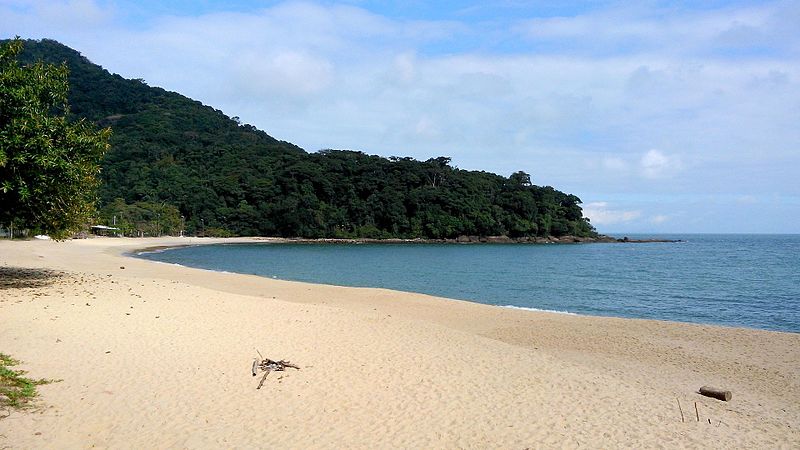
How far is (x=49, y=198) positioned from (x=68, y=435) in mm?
12499

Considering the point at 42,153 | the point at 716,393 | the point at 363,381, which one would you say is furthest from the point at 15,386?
the point at 716,393

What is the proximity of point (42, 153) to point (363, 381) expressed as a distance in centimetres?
1235

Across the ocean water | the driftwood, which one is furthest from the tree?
the ocean water

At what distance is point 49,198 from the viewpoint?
16.0m

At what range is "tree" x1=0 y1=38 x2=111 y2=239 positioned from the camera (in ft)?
48.1

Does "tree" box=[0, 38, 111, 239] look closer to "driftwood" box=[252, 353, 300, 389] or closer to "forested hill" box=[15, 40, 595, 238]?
"driftwood" box=[252, 353, 300, 389]

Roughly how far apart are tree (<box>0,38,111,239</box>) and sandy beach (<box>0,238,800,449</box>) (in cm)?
249

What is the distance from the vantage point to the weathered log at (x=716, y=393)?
9289 mm

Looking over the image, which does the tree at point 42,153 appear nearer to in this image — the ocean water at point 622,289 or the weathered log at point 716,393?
the weathered log at point 716,393

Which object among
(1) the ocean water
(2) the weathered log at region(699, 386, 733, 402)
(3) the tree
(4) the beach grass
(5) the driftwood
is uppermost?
(3) the tree

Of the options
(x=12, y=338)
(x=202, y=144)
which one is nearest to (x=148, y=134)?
(x=202, y=144)

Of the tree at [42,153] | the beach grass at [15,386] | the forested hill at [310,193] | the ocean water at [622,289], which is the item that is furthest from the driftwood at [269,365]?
the forested hill at [310,193]

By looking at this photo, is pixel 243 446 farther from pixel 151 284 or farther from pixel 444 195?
pixel 444 195

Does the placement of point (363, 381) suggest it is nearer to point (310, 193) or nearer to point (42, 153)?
point (42, 153)
